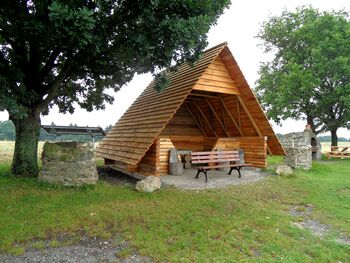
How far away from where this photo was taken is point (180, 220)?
6418 millimetres

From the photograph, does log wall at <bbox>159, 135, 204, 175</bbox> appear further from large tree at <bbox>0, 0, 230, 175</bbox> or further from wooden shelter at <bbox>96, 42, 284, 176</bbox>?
large tree at <bbox>0, 0, 230, 175</bbox>

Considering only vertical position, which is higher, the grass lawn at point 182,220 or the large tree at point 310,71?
the large tree at point 310,71

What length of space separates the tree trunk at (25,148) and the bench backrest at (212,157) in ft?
18.3

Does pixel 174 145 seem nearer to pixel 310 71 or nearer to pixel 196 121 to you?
pixel 196 121

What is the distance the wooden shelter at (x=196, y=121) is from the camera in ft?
35.1

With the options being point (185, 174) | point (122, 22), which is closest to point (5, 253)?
point (122, 22)

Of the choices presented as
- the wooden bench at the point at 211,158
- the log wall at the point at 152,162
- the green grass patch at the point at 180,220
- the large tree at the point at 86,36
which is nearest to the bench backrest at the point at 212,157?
the wooden bench at the point at 211,158

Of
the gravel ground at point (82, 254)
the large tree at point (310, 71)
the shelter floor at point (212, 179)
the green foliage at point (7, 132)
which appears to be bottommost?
the gravel ground at point (82, 254)

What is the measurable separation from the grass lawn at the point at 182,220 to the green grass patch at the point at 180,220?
18 millimetres

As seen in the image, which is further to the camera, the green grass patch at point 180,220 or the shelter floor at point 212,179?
the shelter floor at point 212,179

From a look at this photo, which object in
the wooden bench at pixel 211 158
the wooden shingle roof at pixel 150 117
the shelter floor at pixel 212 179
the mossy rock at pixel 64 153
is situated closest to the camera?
the mossy rock at pixel 64 153

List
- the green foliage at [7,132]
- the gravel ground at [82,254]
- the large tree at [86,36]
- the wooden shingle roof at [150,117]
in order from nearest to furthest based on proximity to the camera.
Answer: the gravel ground at [82,254] < the large tree at [86,36] < the wooden shingle roof at [150,117] < the green foliage at [7,132]

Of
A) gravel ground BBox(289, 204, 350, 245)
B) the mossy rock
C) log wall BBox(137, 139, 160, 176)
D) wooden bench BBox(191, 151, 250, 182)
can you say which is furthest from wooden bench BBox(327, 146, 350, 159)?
the mossy rock

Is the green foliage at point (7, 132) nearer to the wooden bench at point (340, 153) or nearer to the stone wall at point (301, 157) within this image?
the wooden bench at point (340, 153)
